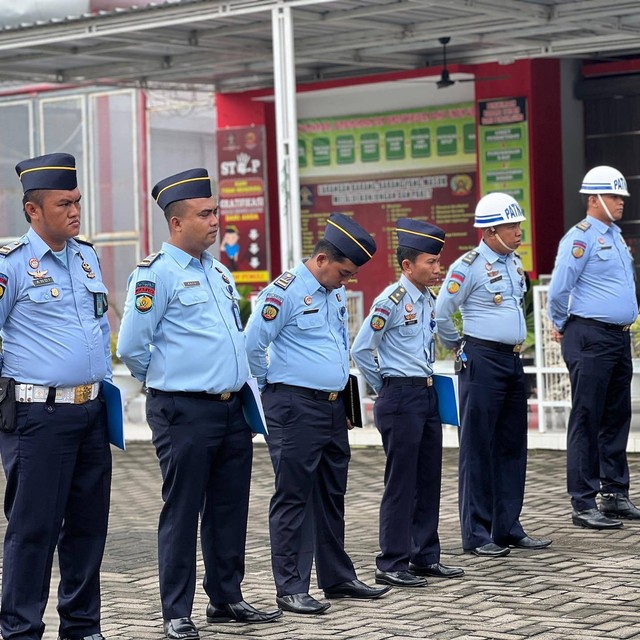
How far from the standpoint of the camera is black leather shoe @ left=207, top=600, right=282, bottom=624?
6.84m

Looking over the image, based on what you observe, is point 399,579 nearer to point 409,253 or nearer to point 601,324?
point 409,253

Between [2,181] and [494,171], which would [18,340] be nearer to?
[494,171]

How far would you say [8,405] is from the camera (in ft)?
19.8

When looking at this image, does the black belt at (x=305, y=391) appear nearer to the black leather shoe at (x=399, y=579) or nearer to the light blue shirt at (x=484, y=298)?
the black leather shoe at (x=399, y=579)

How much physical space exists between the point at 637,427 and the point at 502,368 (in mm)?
4750

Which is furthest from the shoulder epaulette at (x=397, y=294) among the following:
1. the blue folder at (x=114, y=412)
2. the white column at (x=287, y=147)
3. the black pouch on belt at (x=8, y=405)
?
the white column at (x=287, y=147)

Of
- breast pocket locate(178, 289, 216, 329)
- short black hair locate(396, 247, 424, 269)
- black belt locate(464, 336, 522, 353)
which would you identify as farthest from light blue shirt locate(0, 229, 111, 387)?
black belt locate(464, 336, 522, 353)

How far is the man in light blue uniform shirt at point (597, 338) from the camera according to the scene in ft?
30.7

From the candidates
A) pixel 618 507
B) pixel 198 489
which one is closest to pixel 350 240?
pixel 198 489

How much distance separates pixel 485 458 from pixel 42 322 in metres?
3.23

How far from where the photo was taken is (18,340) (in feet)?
20.1

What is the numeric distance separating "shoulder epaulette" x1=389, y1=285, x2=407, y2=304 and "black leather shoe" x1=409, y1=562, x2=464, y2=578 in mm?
1379

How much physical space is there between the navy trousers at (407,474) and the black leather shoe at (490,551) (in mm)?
606

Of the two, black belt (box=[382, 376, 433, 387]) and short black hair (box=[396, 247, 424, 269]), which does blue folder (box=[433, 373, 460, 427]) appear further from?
A: short black hair (box=[396, 247, 424, 269])
